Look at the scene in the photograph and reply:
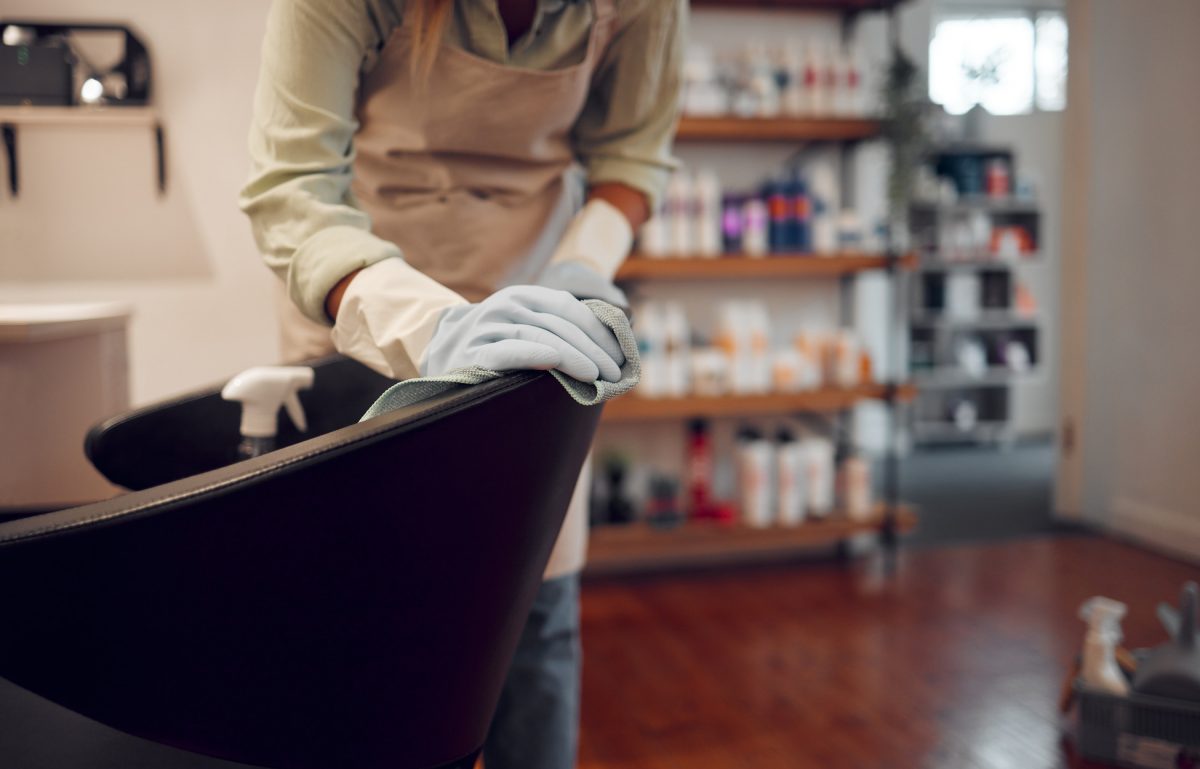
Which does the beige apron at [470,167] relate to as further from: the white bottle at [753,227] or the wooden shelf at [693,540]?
the white bottle at [753,227]

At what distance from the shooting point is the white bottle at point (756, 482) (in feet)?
9.32

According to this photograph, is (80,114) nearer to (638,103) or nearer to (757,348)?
(638,103)

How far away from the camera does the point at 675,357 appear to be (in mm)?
2828

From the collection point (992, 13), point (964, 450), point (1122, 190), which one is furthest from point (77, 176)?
point (992, 13)

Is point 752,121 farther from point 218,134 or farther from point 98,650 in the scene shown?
point 98,650

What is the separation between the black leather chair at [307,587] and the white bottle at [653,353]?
2179 millimetres

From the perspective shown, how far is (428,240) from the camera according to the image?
1.06 metres

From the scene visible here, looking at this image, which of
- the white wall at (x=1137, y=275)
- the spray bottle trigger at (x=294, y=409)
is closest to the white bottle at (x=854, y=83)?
the white wall at (x=1137, y=275)

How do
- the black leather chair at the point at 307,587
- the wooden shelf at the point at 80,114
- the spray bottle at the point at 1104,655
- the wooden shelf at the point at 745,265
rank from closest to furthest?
the black leather chair at the point at 307,587, the spray bottle at the point at 1104,655, the wooden shelf at the point at 80,114, the wooden shelf at the point at 745,265

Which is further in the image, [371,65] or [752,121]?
[752,121]

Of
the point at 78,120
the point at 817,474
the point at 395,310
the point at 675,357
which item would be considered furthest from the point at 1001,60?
the point at 395,310

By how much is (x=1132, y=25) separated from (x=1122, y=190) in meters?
0.59

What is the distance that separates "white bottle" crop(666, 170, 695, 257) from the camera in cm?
280

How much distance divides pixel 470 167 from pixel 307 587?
0.63 metres
